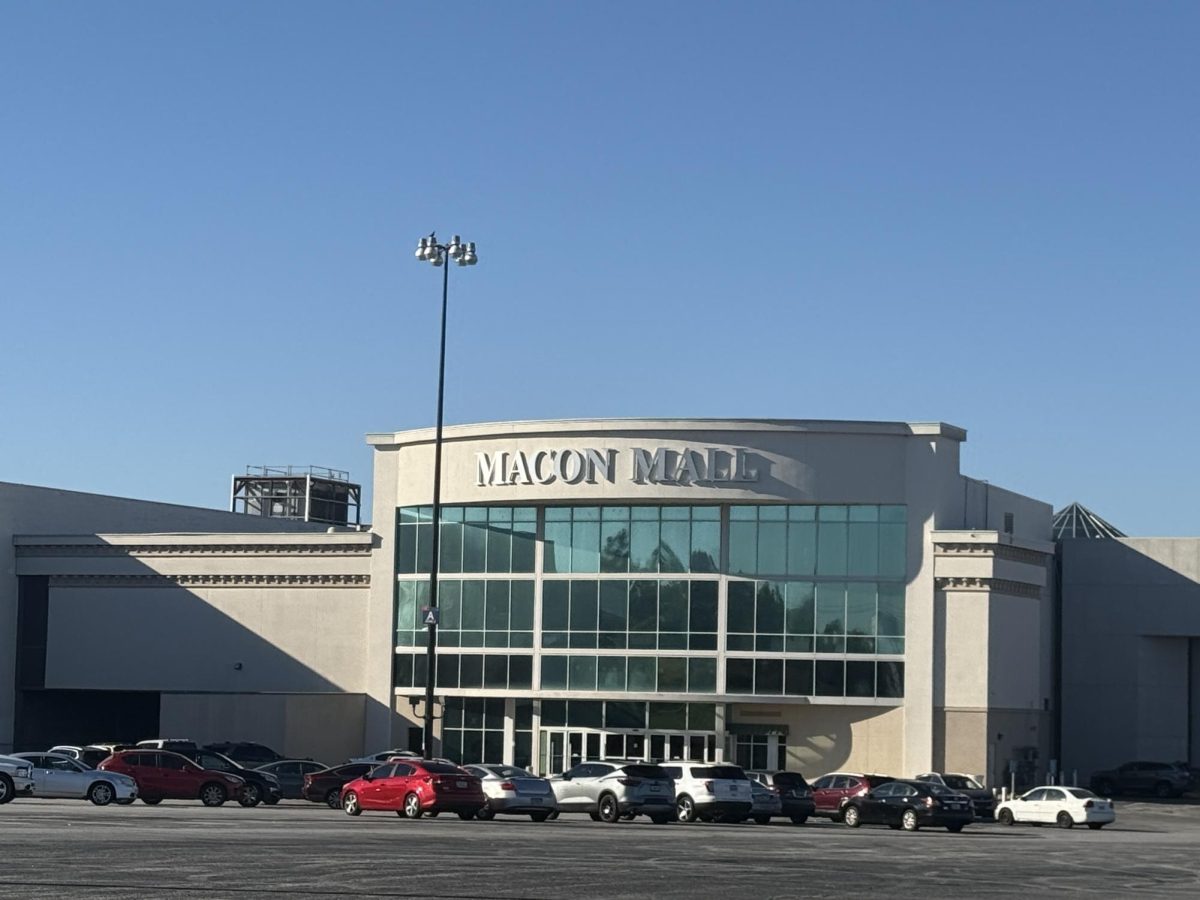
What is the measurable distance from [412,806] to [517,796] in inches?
96.8

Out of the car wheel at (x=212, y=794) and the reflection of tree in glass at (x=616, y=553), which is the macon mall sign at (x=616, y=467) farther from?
the car wheel at (x=212, y=794)

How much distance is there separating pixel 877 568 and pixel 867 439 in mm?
4462

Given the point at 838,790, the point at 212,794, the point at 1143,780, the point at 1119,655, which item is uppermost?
the point at 1119,655

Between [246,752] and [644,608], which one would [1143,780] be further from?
[246,752]

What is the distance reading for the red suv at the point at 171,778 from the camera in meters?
48.1

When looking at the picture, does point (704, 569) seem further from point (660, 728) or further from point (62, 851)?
point (62, 851)

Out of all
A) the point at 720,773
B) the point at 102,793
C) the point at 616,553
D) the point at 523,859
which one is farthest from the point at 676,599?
the point at 523,859

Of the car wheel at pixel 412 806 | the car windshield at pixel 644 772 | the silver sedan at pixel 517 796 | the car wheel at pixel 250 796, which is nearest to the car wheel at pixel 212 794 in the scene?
the car wheel at pixel 250 796

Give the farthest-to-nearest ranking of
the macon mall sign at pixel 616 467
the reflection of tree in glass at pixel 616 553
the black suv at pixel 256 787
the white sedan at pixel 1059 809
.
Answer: the reflection of tree in glass at pixel 616 553 → the macon mall sign at pixel 616 467 → the white sedan at pixel 1059 809 → the black suv at pixel 256 787

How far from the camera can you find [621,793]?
144ft

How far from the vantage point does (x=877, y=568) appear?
6366 cm

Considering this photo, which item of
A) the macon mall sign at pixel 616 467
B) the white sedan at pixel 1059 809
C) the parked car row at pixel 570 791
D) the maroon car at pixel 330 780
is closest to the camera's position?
the parked car row at pixel 570 791

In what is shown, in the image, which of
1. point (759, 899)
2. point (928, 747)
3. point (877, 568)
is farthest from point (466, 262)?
point (759, 899)

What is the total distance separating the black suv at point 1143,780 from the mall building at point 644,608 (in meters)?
2.58
